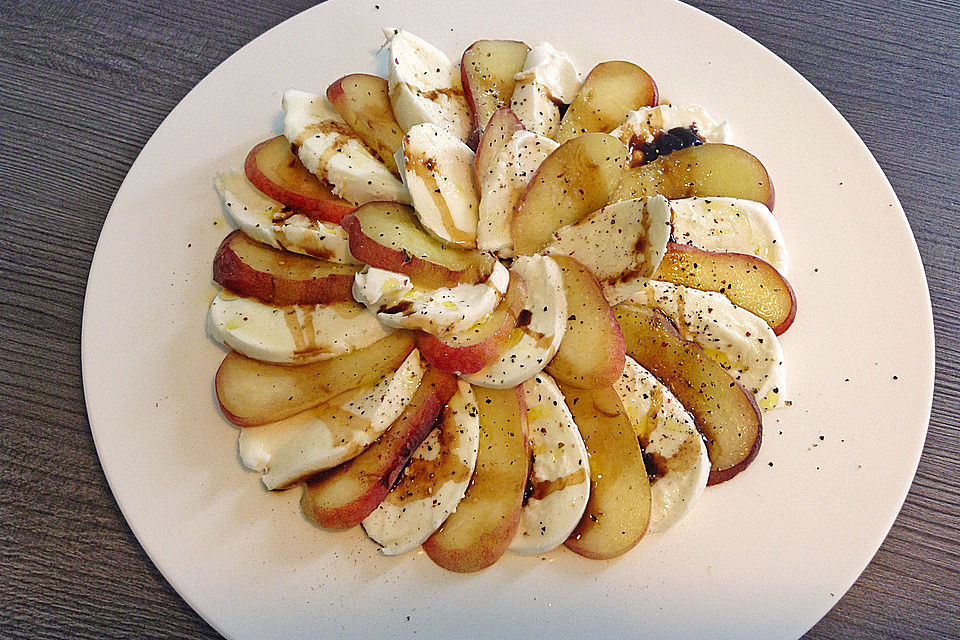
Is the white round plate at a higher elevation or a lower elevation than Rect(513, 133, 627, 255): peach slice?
lower

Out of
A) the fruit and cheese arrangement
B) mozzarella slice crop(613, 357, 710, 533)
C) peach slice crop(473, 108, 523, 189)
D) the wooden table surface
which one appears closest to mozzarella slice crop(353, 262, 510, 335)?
the fruit and cheese arrangement

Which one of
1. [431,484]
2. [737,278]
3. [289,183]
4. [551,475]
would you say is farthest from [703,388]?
[289,183]

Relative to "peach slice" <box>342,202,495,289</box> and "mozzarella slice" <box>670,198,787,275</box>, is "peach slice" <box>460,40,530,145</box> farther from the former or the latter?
"mozzarella slice" <box>670,198,787,275</box>

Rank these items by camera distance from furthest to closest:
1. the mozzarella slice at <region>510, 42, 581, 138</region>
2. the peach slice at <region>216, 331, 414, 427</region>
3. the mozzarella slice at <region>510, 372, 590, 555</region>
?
the mozzarella slice at <region>510, 42, 581, 138</region> < the peach slice at <region>216, 331, 414, 427</region> < the mozzarella slice at <region>510, 372, 590, 555</region>

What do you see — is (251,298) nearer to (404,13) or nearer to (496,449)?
(496,449)

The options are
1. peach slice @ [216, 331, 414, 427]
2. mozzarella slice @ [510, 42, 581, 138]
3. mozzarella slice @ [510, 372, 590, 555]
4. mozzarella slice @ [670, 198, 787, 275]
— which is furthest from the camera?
mozzarella slice @ [510, 42, 581, 138]

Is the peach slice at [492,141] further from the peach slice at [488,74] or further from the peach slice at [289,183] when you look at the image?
the peach slice at [289,183]

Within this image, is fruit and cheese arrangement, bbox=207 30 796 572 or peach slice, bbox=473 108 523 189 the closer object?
fruit and cheese arrangement, bbox=207 30 796 572

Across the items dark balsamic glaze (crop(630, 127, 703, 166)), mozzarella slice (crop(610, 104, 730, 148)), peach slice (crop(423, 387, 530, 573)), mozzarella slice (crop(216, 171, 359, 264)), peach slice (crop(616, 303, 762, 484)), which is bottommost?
peach slice (crop(423, 387, 530, 573))

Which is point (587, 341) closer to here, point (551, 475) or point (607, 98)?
point (551, 475)
